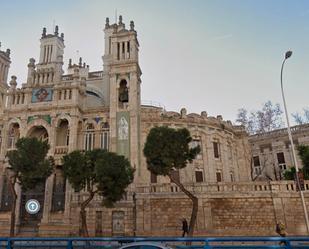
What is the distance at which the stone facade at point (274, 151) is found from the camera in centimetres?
3759

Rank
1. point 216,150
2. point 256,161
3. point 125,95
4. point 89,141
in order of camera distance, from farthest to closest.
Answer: point 256,161 → point 216,150 → point 125,95 → point 89,141

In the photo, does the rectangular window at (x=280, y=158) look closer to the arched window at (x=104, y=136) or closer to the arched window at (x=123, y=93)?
the arched window at (x=123, y=93)

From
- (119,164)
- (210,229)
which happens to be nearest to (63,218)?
(119,164)

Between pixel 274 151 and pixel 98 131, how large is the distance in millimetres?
26119

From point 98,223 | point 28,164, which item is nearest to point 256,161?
point 98,223

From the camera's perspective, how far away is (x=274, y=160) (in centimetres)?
3962

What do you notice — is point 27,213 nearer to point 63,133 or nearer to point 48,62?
point 63,133

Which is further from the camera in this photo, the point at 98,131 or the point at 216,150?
the point at 216,150

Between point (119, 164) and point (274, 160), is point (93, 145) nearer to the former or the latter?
point (119, 164)

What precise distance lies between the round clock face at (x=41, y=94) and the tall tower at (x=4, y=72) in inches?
302

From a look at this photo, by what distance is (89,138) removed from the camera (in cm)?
2981

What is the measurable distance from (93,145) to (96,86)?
35.2 feet

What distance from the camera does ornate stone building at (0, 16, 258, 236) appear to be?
2361 centimetres

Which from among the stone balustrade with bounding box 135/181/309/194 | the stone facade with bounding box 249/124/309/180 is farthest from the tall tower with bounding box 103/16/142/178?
the stone facade with bounding box 249/124/309/180
